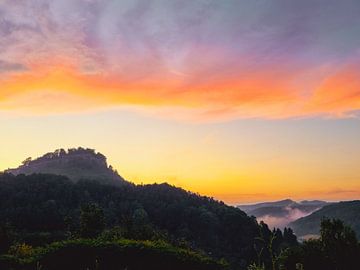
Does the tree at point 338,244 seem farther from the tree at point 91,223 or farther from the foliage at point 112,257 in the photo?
the tree at point 91,223

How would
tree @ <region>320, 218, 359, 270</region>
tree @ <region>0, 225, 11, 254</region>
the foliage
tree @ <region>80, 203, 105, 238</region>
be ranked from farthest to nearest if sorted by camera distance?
tree @ <region>80, 203, 105, 238</region> < tree @ <region>0, 225, 11, 254</region> < tree @ <region>320, 218, 359, 270</region> < the foliage

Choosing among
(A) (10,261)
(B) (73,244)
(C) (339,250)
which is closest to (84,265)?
(B) (73,244)

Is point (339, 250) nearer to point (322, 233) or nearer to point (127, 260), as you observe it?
point (322, 233)

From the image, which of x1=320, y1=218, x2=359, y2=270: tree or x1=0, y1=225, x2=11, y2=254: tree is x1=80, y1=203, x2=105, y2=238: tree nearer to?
x1=0, y1=225, x2=11, y2=254: tree

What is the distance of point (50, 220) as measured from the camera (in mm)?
178500

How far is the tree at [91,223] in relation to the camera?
61.4 metres

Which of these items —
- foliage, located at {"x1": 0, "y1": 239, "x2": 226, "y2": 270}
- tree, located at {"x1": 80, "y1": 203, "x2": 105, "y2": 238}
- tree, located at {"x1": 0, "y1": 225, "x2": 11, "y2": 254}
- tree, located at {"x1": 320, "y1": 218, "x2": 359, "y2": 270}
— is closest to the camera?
foliage, located at {"x1": 0, "y1": 239, "x2": 226, "y2": 270}

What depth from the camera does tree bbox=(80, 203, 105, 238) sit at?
2416 inches

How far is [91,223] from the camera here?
211 feet

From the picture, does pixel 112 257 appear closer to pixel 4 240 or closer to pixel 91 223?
pixel 4 240

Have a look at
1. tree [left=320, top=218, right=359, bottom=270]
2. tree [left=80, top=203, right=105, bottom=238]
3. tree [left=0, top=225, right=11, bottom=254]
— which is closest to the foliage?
tree [left=320, top=218, right=359, bottom=270]

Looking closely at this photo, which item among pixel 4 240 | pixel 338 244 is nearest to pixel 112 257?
pixel 4 240

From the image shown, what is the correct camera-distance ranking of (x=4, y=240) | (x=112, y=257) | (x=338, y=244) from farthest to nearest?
1. (x=4, y=240)
2. (x=338, y=244)
3. (x=112, y=257)

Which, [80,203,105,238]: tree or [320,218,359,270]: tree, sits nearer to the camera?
[320,218,359,270]: tree
